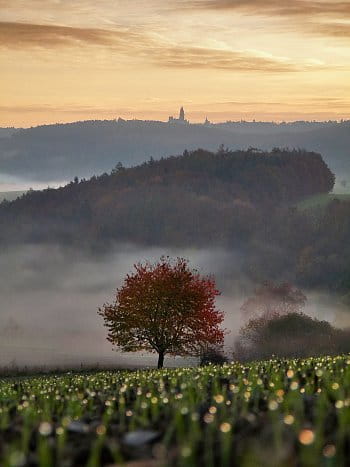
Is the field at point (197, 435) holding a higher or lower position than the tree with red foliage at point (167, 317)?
lower

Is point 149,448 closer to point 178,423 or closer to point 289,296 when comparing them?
point 178,423

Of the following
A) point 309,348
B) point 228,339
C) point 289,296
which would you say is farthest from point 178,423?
point 289,296

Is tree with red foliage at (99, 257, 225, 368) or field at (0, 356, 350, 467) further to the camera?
tree with red foliage at (99, 257, 225, 368)

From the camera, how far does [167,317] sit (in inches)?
2340

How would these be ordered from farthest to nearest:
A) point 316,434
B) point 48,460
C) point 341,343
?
1. point 341,343
2. point 316,434
3. point 48,460

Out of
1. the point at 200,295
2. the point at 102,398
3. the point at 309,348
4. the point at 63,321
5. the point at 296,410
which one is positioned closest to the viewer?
the point at 296,410

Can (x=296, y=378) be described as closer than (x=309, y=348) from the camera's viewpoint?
Yes

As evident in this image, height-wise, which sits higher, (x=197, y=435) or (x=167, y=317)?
(x=167, y=317)

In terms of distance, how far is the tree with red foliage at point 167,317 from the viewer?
192 feet

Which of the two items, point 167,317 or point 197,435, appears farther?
point 167,317

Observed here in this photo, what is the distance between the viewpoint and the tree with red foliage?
5838 cm

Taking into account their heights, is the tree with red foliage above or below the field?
above

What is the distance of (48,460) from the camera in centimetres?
711

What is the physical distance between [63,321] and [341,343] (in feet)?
415
